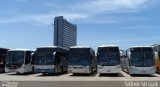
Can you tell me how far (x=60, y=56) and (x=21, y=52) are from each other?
404 centimetres

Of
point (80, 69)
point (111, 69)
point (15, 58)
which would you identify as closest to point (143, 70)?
point (111, 69)

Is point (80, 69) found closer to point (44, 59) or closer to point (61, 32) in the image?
point (44, 59)

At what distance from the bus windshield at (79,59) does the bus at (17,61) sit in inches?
201

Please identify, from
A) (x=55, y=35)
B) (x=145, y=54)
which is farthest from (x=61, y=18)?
(x=145, y=54)

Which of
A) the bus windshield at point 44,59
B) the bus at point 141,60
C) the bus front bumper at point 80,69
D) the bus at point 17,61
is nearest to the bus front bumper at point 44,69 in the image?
the bus windshield at point 44,59

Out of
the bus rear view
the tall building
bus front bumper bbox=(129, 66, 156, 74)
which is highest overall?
the tall building

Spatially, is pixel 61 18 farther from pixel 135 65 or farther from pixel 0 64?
pixel 135 65

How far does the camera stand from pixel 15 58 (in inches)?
1441

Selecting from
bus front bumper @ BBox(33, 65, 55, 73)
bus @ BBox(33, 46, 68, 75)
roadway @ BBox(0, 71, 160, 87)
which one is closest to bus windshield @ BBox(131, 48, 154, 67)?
roadway @ BBox(0, 71, 160, 87)

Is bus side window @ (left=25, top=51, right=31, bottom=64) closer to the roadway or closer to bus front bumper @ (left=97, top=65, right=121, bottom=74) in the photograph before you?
the roadway

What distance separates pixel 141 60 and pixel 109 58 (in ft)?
9.88

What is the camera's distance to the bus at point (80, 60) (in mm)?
34125

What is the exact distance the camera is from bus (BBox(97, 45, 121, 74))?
33.3m

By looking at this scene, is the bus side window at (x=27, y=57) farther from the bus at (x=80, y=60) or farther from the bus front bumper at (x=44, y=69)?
the bus at (x=80, y=60)
